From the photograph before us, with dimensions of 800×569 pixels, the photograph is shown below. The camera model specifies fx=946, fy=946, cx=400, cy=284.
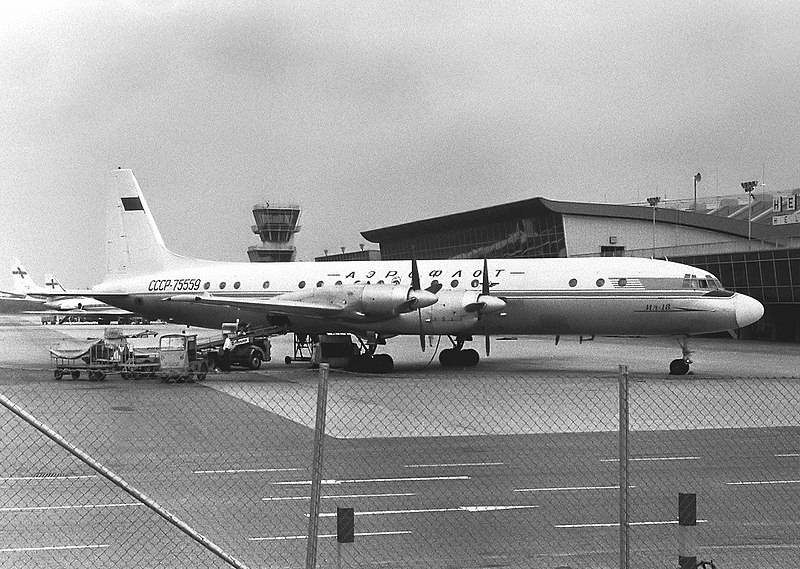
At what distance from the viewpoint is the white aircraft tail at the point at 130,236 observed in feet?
134

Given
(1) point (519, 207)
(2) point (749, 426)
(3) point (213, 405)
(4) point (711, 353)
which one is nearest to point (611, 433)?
(2) point (749, 426)

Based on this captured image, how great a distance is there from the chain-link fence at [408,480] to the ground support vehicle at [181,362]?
5.23 meters

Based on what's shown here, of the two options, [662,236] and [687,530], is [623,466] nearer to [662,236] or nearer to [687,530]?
[687,530]

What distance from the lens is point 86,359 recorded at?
1260 inches

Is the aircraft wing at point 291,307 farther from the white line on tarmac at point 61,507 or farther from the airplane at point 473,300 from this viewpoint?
the white line on tarmac at point 61,507

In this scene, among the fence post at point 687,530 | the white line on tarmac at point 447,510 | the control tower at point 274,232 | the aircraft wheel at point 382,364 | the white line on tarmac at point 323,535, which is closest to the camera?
the fence post at point 687,530

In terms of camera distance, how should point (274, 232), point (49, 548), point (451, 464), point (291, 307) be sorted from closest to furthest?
point (49, 548)
point (451, 464)
point (291, 307)
point (274, 232)

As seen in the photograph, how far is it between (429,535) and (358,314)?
74.4ft

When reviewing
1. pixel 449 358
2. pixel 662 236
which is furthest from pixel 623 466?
pixel 662 236

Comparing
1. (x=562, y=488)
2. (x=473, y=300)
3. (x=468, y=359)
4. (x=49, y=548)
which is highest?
(x=473, y=300)

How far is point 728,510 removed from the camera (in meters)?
12.0

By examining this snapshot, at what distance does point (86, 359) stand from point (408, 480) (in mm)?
21198

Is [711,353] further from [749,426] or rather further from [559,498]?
[559,498]

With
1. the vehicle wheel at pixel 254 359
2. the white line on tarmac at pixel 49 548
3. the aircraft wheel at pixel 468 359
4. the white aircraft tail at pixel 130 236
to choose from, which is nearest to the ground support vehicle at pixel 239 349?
the vehicle wheel at pixel 254 359
